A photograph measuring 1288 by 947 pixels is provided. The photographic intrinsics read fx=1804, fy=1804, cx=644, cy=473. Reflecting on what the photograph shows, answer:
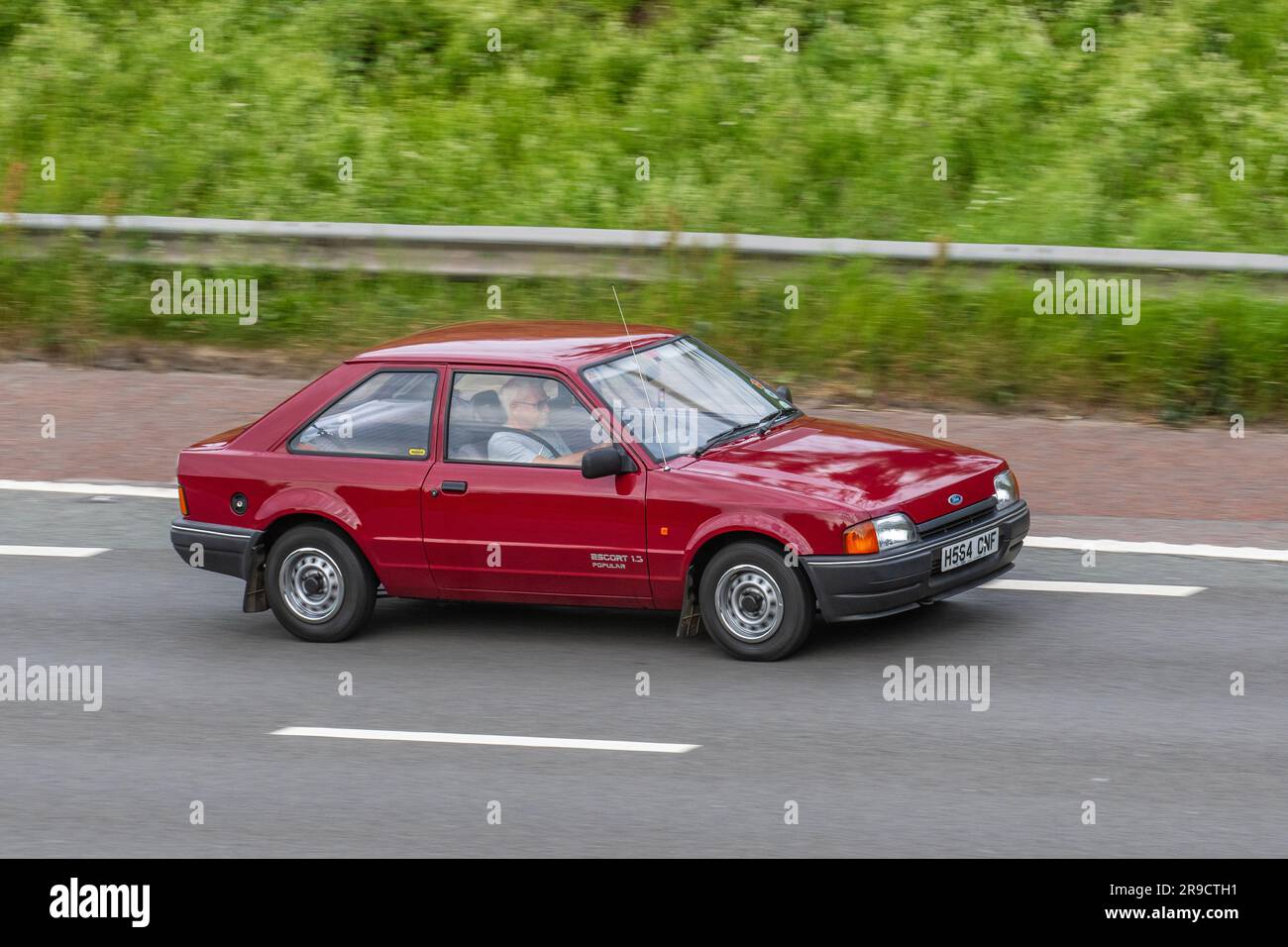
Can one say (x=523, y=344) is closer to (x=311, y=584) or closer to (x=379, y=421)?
(x=379, y=421)

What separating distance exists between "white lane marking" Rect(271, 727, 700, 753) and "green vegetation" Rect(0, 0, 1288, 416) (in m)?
6.75

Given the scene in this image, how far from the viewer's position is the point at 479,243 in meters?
15.5

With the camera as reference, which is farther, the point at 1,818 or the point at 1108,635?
the point at 1108,635

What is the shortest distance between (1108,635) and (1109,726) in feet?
4.47

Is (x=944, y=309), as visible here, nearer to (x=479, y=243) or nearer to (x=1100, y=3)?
(x=479, y=243)

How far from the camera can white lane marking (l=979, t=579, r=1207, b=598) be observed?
32.2 ft

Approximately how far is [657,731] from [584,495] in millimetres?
1436

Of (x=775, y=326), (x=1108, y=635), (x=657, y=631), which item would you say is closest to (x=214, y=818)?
(x=657, y=631)

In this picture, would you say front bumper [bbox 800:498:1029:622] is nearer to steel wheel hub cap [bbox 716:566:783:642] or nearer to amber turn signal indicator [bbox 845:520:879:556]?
amber turn signal indicator [bbox 845:520:879:556]

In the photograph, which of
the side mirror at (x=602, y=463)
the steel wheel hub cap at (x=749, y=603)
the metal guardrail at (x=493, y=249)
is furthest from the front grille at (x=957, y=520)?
the metal guardrail at (x=493, y=249)

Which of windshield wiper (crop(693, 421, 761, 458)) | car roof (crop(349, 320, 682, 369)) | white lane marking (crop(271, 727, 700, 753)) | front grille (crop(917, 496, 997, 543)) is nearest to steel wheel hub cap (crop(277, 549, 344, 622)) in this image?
car roof (crop(349, 320, 682, 369))

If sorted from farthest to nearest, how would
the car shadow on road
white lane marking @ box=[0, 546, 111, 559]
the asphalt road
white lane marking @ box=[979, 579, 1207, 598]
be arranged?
white lane marking @ box=[0, 546, 111, 559] < white lane marking @ box=[979, 579, 1207, 598] < the car shadow on road < the asphalt road

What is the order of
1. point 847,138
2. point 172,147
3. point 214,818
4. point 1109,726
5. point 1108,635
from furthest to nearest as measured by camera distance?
point 172,147, point 847,138, point 1108,635, point 1109,726, point 214,818

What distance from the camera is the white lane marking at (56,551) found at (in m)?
11.3
